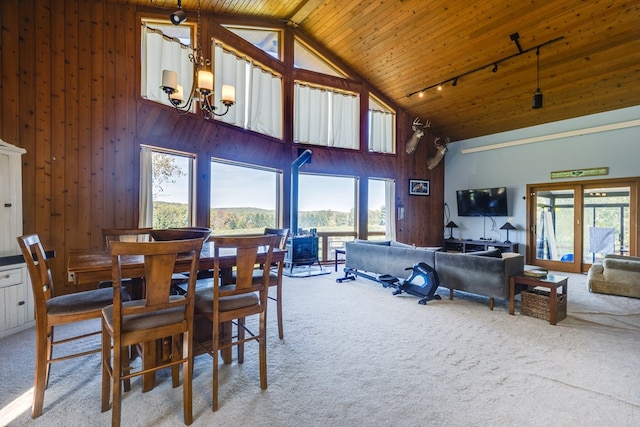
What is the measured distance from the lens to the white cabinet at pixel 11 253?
9.26 feet

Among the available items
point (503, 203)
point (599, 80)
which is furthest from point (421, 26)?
point (503, 203)

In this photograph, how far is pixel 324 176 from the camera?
7.07 meters

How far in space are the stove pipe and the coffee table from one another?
3.74 meters

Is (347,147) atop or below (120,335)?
atop

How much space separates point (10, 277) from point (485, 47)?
7.32m

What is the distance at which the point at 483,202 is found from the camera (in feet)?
25.4

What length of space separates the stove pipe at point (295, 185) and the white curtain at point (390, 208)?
105 inches

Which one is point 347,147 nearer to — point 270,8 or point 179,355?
point 270,8

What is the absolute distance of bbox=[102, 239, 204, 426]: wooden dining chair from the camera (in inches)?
61.4

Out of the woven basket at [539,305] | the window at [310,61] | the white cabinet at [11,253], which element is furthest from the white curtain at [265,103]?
the woven basket at [539,305]

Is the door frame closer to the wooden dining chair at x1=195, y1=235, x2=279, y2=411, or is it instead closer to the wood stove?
the wood stove

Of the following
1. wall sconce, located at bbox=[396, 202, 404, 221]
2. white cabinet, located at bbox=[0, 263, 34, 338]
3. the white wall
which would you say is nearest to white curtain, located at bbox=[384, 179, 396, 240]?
wall sconce, located at bbox=[396, 202, 404, 221]

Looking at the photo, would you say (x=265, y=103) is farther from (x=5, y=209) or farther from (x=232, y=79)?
(x=5, y=209)

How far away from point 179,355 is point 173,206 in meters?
3.21
